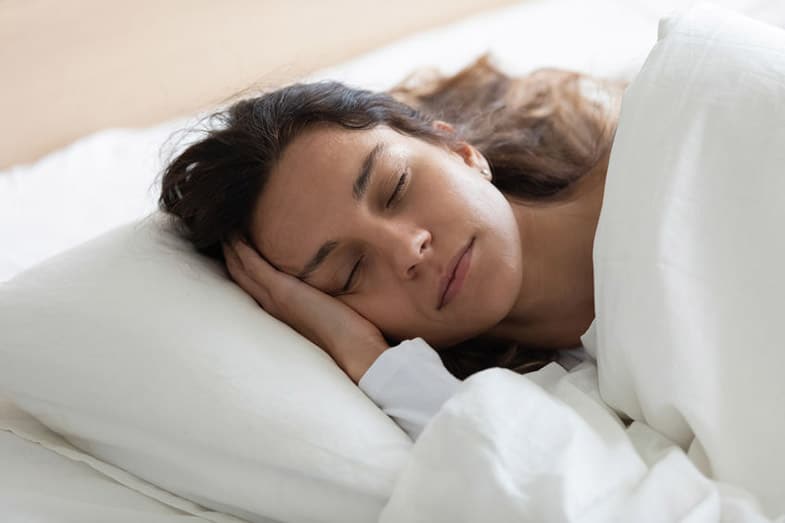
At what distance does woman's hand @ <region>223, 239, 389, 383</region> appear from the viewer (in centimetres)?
105

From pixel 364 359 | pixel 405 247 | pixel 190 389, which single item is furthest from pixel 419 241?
pixel 190 389

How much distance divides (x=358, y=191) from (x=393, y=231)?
2.2 inches

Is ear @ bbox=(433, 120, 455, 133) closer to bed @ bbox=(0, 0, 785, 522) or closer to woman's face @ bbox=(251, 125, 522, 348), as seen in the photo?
woman's face @ bbox=(251, 125, 522, 348)

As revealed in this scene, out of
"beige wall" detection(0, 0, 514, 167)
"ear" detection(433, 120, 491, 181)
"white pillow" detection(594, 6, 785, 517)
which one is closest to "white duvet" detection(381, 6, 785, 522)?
"white pillow" detection(594, 6, 785, 517)

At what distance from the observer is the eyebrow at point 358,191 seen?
1074 mm

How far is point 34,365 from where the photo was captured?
1013 millimetres

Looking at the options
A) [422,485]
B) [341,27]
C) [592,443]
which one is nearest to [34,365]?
[422,485]

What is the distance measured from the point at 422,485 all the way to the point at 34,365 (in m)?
0.40

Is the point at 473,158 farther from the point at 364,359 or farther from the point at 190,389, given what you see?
the point at 190,389

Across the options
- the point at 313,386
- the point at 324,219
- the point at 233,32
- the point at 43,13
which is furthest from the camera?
the point at 233,32

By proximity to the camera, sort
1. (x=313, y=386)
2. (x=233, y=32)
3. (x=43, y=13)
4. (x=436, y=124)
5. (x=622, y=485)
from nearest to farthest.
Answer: (x=622, y=485) → (x=313, y=386) → (x=436, y=124) → (x=43, y=13) → (x=233, y=32)

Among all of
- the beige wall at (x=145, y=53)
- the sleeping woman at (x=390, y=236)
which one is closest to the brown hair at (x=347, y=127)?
the sleeping woman at (x=390, y=236)

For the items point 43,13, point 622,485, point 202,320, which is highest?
point 43,13

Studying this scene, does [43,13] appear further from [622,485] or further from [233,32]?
[622,485]
